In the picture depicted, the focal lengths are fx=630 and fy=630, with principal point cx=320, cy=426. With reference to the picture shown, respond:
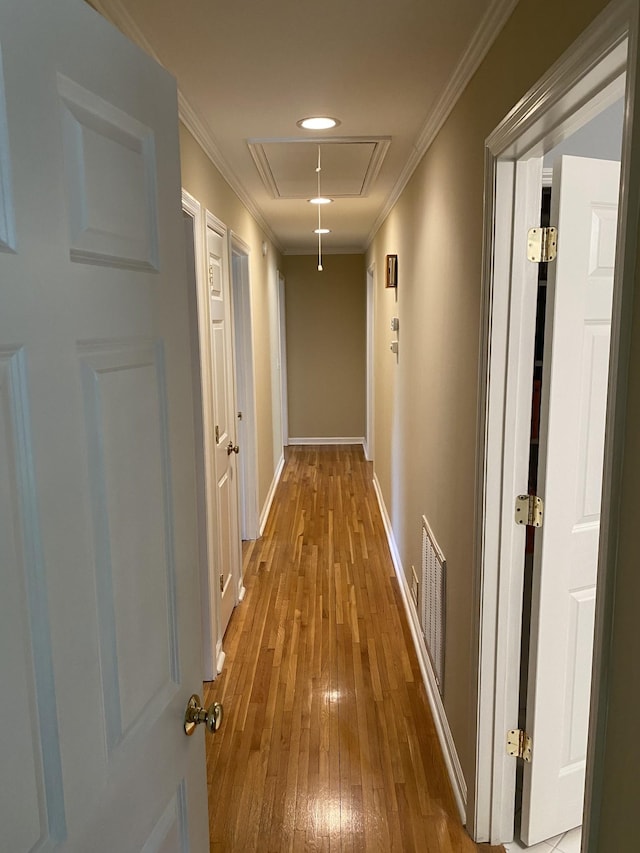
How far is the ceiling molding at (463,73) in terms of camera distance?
1.54 meters

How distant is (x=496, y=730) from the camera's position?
188 centimetres

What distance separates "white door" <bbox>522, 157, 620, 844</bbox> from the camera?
5.42 ft

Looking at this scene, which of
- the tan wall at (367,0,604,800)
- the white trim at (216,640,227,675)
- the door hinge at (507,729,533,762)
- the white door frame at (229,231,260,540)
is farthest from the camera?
the white door frame at (229,231,260,540)

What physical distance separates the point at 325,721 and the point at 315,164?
258 centimetres

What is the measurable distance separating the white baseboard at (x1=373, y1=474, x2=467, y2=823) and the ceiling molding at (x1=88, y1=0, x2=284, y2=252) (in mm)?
2328

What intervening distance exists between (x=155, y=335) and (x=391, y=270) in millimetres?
3175

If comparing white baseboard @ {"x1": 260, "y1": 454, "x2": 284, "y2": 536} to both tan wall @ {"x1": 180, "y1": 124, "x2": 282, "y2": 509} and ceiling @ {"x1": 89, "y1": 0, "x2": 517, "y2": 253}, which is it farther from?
ceiling @ {"x1": 89, "y1": 0, "x2": 517, "y2": 253}

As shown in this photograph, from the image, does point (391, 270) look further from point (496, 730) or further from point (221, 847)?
point (221, 847)

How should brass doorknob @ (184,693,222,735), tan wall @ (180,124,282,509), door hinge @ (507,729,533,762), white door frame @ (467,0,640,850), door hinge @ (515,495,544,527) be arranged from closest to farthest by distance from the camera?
white door frame @ (467,0,640,850) → brass doorknob @ (184,693,222,735) → door hinge @ (515,495,544,527) → door hinge @ (507,729,533,762) → tan wall @ (180,124,282,509)

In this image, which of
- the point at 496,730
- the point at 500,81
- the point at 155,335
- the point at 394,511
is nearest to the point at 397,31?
the point at 500,81

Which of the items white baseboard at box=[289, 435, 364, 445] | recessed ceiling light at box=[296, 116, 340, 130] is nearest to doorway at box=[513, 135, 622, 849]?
recessed ceiling light at box=[296, 116, 340, 130]

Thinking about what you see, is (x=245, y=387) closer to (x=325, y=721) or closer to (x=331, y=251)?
(x=325, y=721)

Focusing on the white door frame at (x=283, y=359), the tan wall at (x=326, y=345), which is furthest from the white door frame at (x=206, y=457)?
the tan wall at (x=326, y=345)

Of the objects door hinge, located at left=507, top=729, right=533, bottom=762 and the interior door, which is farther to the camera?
door hinge, located at left=507, top=729, right=533, bottom=762
